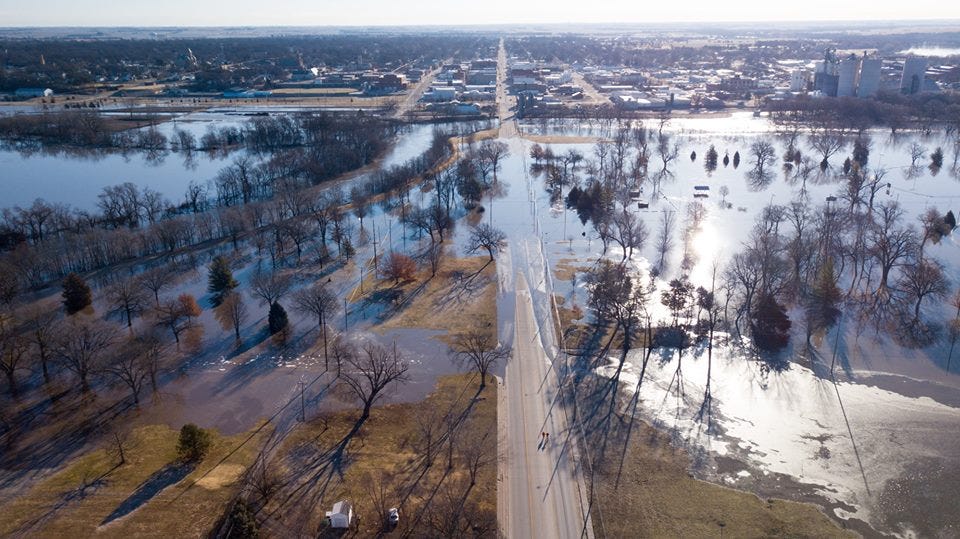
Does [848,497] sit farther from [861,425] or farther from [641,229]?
[641,229]

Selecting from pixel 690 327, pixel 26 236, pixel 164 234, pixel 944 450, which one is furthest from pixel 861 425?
pixel 26 236

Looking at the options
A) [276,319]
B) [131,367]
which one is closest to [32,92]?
[276,319]

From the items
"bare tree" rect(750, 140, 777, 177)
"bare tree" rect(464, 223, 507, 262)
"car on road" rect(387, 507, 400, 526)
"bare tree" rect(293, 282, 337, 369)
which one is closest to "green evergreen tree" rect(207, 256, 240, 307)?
"bare tree" rect(293, 282, 337, 369)

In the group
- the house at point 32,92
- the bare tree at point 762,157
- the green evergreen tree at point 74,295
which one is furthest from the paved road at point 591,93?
the house at point 32,92

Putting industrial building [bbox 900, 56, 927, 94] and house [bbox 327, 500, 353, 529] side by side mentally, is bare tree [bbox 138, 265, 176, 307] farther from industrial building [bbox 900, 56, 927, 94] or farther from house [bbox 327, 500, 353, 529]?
industrial building [bbox 900, 56, 927, 94]

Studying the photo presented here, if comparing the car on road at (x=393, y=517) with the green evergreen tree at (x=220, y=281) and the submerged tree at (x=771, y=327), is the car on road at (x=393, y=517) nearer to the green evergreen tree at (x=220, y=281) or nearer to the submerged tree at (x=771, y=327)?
the submerged tree at (x=771, y=327)
